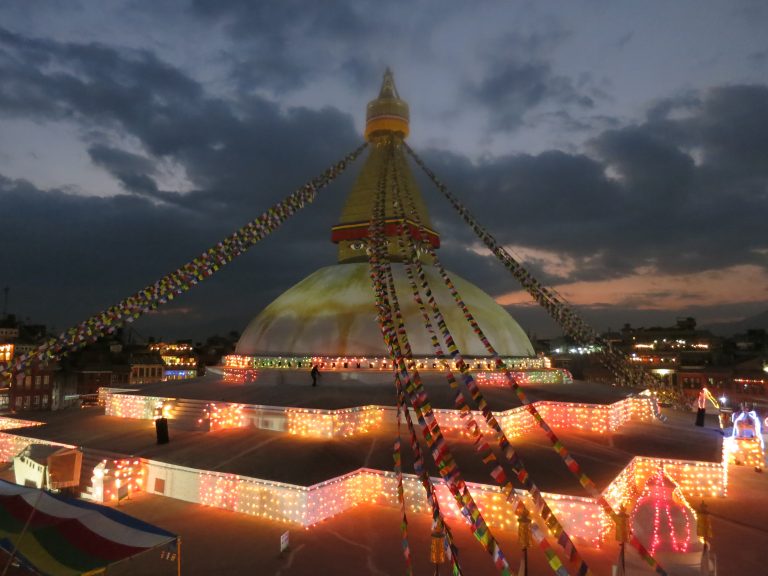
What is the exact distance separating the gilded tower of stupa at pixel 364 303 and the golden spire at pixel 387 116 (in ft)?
0.13

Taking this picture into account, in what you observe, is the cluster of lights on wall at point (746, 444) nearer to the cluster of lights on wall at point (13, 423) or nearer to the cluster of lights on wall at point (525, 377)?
the cluster of lights on wall at point (525, 377)

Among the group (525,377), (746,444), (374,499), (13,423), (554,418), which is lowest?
(374,499)

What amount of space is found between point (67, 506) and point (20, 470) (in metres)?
5.18

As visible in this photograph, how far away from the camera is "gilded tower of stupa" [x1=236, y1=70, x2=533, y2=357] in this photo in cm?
1528

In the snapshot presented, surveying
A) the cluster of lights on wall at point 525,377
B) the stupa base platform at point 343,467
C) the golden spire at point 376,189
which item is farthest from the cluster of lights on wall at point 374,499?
the golden spire at point 376,189

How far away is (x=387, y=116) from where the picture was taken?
65.3 feet

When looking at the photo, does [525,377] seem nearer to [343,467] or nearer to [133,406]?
[343,467]

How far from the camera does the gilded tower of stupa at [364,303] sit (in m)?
15.3

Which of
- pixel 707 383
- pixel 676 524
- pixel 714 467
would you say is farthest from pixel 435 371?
pixel 707 383

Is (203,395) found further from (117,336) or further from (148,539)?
(117,336)

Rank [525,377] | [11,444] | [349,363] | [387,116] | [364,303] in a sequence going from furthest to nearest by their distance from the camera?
[387,116], [364,303], [525,377], [349,363], [11,444]

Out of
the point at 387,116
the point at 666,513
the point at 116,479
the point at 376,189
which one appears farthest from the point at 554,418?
the point at 387,116

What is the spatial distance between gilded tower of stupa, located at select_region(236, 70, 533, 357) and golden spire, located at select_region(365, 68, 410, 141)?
0.13 ft

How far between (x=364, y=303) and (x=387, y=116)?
8.38 metres
